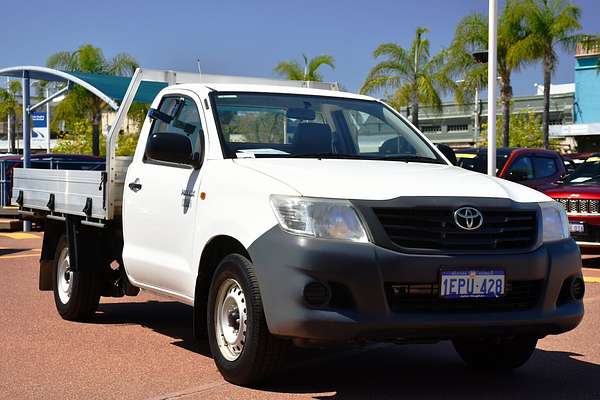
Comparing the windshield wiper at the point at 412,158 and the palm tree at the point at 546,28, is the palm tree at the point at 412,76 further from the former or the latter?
the windshield wiper at the point at 412,158

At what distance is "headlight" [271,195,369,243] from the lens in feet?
17.2

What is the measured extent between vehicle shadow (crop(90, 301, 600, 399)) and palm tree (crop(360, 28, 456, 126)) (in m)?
37.1

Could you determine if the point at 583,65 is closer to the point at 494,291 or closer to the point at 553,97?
the point at 553,97

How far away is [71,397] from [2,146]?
335 ft

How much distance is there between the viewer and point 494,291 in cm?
541

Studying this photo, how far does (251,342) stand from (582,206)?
30.2 feet

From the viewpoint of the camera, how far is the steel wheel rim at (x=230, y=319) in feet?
18.8

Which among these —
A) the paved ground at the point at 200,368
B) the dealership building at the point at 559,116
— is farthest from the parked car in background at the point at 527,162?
the dealership building at the point at 559,116

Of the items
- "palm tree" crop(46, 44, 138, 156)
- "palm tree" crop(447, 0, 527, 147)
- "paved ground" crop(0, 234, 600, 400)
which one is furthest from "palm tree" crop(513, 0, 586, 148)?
"paved ground" crop(0, 234, 600, 400)

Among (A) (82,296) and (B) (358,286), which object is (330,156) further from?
(A) (82,296)

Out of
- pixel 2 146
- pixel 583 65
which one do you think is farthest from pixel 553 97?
pixel 2 146

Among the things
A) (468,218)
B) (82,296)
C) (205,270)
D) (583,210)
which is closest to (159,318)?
(82,296)

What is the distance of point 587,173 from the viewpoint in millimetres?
15172

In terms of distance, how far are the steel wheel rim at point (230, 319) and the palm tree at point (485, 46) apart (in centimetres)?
3685
